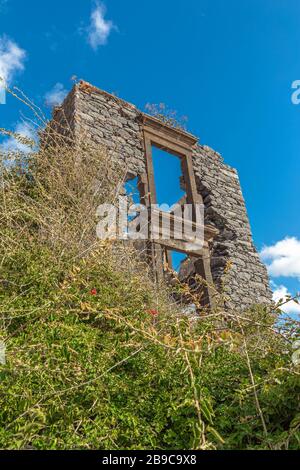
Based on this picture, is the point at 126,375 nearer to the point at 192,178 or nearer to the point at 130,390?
the point at 130,390

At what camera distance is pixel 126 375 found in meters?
2.52

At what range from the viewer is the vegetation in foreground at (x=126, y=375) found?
6.52 ft

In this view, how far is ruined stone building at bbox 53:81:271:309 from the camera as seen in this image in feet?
24.8

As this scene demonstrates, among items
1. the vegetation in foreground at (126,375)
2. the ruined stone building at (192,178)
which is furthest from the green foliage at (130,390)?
the ruined stone building at (192,178)

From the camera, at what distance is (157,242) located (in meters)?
7.09

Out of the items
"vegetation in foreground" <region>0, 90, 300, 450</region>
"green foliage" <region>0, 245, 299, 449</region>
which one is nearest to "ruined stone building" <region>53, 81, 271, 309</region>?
"vegetation in foreground" <region>0, 90, 300, 450</region>

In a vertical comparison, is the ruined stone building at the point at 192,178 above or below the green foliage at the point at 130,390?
above

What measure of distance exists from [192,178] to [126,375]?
658 cm

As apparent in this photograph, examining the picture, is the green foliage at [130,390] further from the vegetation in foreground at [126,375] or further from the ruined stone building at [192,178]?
the ruined stone building at [192,178]

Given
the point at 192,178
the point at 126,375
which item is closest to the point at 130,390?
the point at 126,375

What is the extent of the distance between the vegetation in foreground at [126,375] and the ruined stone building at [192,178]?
3248 mm

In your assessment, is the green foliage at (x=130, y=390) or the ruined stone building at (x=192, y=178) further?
the ruined stone building at (x=192, y=178)
